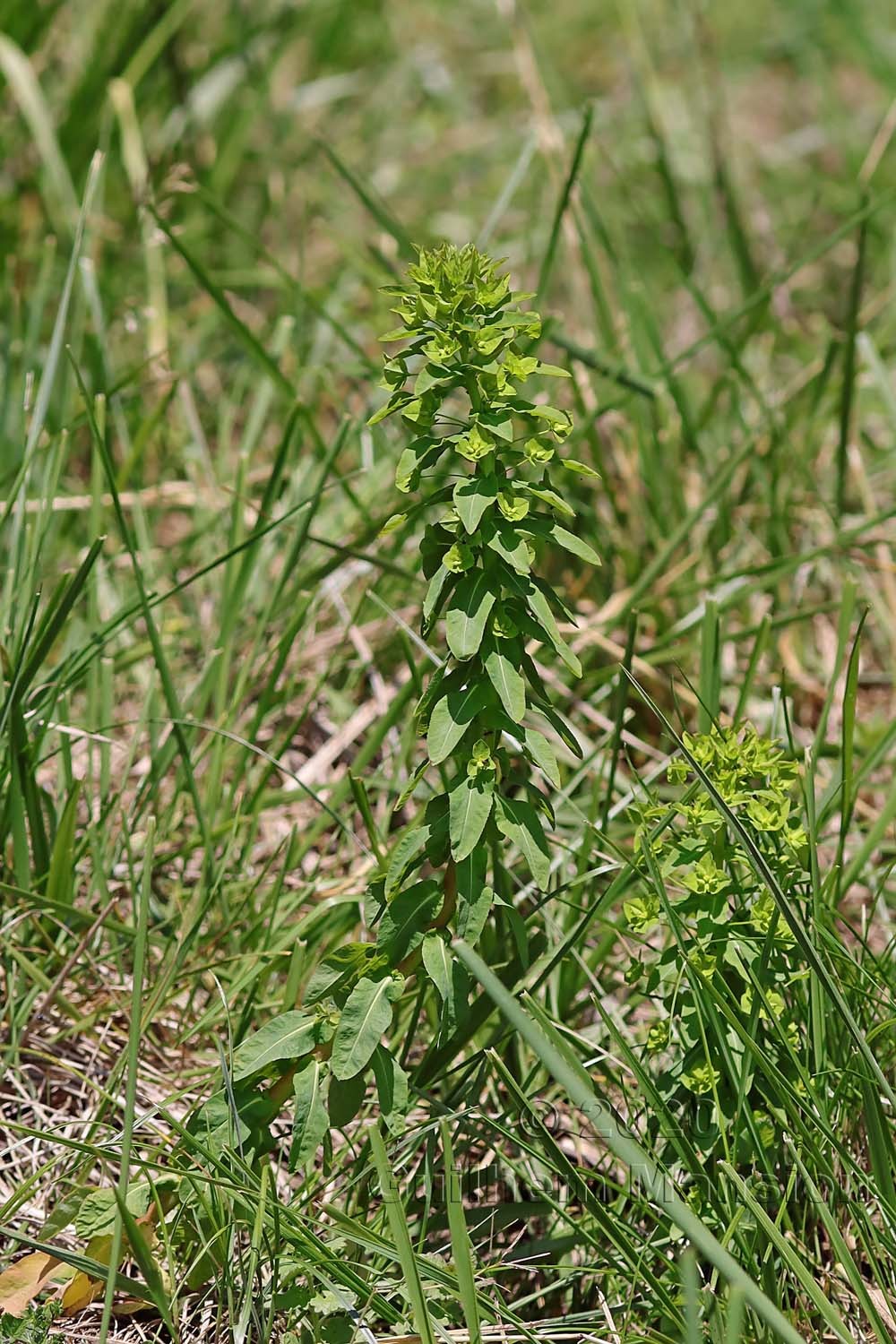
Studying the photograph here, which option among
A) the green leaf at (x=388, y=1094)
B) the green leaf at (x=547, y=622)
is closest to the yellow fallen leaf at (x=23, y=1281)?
the green leaf at (x=388, y=1094)

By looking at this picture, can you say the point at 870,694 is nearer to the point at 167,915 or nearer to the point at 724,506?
the point at 724,506

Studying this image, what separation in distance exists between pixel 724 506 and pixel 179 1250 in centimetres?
180

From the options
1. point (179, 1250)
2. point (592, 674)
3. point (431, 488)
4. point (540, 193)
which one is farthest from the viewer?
point (540, 193)

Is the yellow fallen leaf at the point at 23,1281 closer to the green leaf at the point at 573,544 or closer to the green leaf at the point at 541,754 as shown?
the green leaf at the point at 541,754

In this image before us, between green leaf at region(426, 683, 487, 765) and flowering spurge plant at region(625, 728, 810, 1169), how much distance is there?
0.26 metres

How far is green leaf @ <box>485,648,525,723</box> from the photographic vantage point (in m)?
1.30

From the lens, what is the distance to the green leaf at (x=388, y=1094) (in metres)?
1.39

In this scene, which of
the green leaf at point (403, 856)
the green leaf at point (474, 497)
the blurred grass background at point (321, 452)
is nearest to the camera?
the green leaf at point (474, 497)

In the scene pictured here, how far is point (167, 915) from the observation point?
193cm

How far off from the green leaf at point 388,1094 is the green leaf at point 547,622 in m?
0.48

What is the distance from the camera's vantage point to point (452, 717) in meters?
1.35

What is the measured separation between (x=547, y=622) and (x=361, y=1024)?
477 mm

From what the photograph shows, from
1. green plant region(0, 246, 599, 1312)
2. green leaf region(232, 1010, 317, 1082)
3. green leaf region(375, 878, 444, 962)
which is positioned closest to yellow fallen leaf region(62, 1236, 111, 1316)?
green plant region(0, 246, 599, 1312)

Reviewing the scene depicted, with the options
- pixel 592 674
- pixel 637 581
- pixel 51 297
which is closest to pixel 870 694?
pixel 637 581
